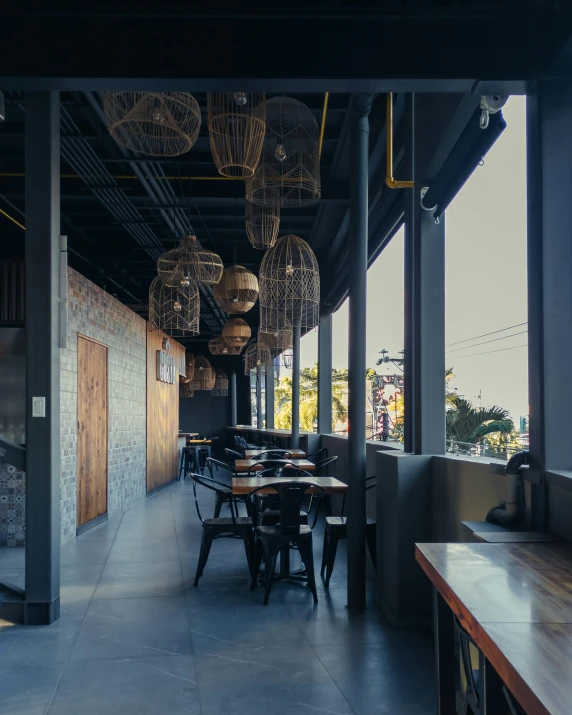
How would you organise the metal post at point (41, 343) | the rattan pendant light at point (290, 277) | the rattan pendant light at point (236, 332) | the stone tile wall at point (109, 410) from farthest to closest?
1. the rattan pendant light at point (236, 332)
2. the rattan pendant light at point (290, 277)
3. the stone tile wall at point (109, 410)
4. the metal post at point (41, 343)

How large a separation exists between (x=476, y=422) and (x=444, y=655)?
10053mm

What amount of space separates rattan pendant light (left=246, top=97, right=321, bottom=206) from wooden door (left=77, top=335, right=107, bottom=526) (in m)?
2.96

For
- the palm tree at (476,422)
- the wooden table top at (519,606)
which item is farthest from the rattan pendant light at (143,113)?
the palm tree at (476,422)

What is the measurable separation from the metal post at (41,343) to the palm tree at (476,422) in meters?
8.46

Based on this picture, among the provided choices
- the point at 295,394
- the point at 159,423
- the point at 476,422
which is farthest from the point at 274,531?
the point at 159,423

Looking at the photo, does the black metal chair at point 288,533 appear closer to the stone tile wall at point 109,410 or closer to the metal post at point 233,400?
the stone tile wall at point 109,410

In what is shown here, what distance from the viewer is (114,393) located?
29.8 ft

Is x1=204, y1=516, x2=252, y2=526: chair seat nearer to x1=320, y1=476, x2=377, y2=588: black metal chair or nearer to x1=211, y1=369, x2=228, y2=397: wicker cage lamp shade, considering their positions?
x1=320, y1=476, x2=377, y2=588: black metal chair

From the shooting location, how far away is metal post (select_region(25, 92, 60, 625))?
14.3ft

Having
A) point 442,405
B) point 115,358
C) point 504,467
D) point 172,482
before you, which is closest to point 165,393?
point 172,482

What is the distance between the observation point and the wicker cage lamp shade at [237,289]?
8320 millimetres

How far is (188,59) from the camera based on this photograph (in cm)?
262

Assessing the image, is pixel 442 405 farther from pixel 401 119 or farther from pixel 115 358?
pixel 115 358

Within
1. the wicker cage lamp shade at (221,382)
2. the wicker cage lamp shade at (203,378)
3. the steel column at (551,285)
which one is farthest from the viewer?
the wicker cage lamp shade at (221,382)
